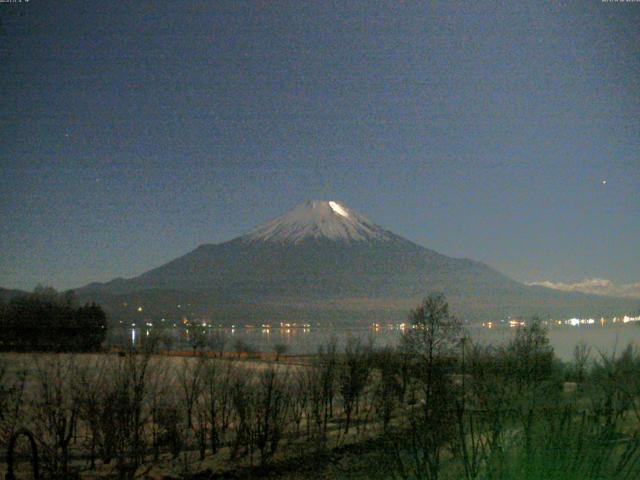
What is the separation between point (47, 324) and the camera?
1861 inches

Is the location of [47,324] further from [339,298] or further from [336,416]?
[339,298]

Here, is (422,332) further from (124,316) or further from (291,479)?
(124,316)

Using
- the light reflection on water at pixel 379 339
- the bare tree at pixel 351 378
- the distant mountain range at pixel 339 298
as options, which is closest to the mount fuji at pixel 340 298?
the distant mountain range at pixel 339 298

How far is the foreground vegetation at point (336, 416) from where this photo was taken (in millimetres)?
4785

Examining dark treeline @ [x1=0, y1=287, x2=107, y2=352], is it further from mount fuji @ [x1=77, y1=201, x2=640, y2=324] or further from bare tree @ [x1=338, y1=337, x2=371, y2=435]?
mount fuji @ [x1=77, y1=201, x2=640, y2=324]

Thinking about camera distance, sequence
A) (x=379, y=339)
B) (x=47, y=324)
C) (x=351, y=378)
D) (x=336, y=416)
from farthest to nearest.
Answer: (x=379, y=339), (x=47, y=324), (x=336, y=416), (x=351, y=378)

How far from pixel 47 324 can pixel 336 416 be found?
1092 inches

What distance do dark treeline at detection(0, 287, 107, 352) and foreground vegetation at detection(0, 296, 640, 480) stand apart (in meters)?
22.5

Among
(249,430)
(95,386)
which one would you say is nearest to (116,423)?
(95,386)

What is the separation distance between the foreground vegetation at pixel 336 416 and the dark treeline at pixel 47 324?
73.9ft

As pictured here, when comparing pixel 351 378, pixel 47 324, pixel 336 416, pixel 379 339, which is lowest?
pixel 336 416

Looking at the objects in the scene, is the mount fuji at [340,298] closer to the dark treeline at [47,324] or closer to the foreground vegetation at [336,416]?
the dark treeline at [47,324]

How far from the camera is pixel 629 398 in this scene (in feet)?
18.1

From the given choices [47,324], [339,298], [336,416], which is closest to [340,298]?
[339,298]
